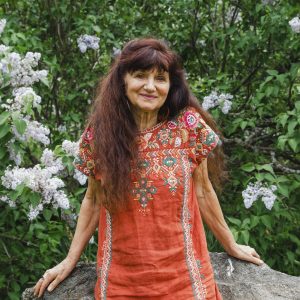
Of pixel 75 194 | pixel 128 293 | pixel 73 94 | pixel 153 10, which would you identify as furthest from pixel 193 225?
pixel 153 10

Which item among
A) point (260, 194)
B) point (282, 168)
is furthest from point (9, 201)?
point (282, 168)

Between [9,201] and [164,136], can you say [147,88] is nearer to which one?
[164,136]

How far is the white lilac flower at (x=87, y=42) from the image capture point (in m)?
4.10

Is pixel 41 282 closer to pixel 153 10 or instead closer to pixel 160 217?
pixel 160 217

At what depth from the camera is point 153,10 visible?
186 inches

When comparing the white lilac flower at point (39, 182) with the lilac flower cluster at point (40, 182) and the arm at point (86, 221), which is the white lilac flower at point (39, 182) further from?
the arm at point (86, 221)

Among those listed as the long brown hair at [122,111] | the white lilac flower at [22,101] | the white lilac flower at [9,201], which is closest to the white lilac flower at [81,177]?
the white lilac flower at [9,201]

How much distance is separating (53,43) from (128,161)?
2331mm

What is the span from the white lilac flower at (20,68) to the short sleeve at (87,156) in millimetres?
844

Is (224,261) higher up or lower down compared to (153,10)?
lower down

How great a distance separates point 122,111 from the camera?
2.32 m

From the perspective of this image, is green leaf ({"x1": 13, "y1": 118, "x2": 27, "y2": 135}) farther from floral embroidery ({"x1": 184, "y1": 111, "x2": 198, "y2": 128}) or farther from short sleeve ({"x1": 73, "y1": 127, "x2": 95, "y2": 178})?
floral embroidery ({"x1": 184, "y1": 111, "x2": 198, "y2": 128})

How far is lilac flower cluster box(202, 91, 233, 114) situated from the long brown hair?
1428 mm

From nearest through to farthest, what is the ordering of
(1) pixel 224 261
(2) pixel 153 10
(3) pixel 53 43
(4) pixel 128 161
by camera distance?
1. (4) pixel 128 161
2. (1) pixel 224 261
3. (3) pixel 53 43
4. (2) pixel 153 10
